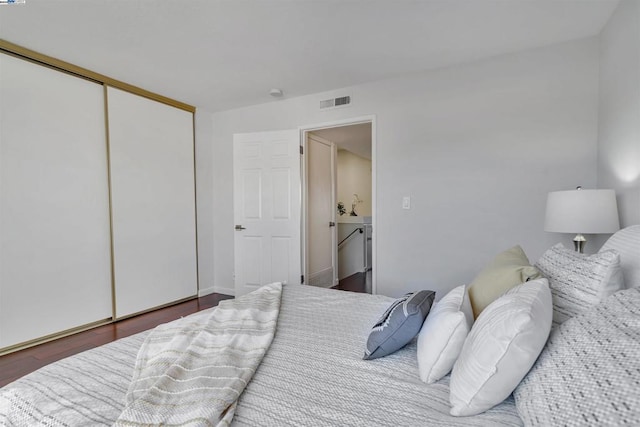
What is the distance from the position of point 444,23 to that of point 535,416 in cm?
242

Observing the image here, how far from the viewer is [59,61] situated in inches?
106

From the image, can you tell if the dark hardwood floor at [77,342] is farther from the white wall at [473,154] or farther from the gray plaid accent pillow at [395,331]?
the gray plaid accent pillow at [395,331]

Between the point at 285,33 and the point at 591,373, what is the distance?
2.54 metres

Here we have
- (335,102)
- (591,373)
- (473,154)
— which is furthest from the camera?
(335,102)

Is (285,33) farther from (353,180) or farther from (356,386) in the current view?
(353,180)

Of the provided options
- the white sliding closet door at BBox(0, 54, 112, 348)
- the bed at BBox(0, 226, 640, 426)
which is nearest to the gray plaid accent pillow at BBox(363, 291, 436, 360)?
the bed at BBox(0, 226, 640, 426)

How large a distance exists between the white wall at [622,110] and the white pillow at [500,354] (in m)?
1.58

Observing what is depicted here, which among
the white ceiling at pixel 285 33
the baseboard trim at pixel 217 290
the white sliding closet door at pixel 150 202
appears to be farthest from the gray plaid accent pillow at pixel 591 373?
the baseboard trim at pixel 217 290

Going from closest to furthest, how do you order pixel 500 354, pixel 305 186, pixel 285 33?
pixel 500 354 → pixel 285 33 → pixel 305 186

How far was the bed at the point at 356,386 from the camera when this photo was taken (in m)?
0.64

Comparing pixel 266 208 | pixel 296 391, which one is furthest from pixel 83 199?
pixel 296 391

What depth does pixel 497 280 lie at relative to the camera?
128cm

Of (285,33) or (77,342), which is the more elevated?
(285,33)

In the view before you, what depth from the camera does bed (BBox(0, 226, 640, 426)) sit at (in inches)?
25.4
